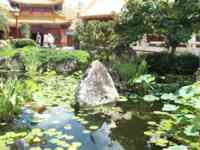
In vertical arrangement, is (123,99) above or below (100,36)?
below

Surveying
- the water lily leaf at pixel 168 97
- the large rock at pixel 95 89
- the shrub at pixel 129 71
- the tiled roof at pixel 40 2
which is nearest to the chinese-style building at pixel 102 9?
the tiled roof at pixel 40 2

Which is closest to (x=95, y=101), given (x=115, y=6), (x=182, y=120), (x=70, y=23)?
(x=182, y=120)

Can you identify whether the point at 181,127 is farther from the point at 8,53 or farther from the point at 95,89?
the point at 8,53

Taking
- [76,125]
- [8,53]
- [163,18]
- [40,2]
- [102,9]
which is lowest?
[76,125]

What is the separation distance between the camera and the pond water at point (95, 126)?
6312 mm

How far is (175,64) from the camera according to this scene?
15.0 meters

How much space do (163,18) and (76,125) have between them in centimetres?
725

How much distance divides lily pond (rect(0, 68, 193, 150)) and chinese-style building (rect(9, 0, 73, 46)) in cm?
2796

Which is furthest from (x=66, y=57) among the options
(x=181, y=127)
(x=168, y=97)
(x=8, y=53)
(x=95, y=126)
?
(x=181, y=127)

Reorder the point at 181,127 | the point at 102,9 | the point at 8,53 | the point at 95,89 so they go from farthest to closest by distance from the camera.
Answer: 1. the point at 102,9
2. the point at 8,53
3. the point at 95,89
4. the point at 181,127

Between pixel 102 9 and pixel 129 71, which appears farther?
pixel 102 9

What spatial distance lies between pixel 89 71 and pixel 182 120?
379 centimetres

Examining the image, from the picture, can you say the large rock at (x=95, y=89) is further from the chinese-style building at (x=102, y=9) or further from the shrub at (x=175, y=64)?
the chinese-style building at (x=102, y=9)

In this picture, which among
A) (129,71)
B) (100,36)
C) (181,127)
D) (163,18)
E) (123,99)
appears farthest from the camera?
(100,36)
